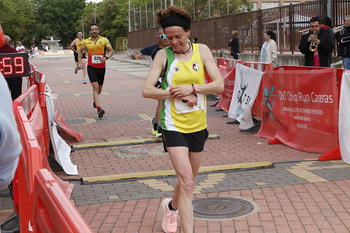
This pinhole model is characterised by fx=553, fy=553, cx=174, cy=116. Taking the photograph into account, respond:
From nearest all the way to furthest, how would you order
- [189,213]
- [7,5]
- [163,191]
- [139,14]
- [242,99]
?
[189,213], [163,191], [242,99], [7,5], [139,14]

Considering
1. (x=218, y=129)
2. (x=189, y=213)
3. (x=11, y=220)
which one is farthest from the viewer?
(x=218, y=129)

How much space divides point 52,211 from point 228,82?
1073 centimetres

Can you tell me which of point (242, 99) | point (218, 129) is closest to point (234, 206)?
point (218, 129)

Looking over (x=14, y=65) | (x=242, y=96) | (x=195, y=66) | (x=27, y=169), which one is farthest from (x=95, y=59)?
(x=27, y=169)

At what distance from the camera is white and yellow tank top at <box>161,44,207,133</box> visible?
434 cm

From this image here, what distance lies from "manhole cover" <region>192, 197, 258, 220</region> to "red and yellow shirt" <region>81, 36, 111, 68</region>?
7.36 metres

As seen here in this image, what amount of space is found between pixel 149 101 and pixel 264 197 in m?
10.2

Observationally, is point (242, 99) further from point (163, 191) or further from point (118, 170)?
point (163, 191)

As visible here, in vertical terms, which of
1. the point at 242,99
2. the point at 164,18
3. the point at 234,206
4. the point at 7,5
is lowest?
the point at 234,206

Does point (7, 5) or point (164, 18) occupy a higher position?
point (7, 5)

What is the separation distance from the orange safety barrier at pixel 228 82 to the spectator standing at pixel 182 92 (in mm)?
7967

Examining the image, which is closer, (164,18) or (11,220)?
(164,18)

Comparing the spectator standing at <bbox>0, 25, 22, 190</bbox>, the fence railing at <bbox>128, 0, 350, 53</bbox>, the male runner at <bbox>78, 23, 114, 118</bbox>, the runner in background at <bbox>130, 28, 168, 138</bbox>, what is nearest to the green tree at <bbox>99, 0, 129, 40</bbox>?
the fence railing at <bbox>128, 0, 350, 53</bbox>

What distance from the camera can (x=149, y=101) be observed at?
621 inches
